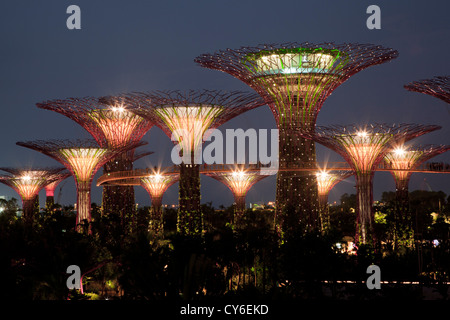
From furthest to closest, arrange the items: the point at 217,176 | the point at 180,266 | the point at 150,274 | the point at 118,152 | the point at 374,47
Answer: the point at 217,176 → the point at 118,152 → the point at 374,47 → the point at 180,266 → the point at 150,274

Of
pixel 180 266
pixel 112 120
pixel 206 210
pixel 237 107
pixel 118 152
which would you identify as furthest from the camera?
pixel 206 210

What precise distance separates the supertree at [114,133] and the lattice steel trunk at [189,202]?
10.9 metres

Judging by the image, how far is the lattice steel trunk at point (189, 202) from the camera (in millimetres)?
26594

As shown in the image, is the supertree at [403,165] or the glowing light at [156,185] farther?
the glowing light at [156,185]

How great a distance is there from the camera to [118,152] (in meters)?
36.1

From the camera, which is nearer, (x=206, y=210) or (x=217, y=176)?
(x=217, y=176)

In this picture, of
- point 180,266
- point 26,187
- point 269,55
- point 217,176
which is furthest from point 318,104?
point 26,187

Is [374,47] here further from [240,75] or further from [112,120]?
[112,120]

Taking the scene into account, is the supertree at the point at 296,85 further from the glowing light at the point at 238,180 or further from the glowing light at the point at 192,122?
the glowing light at the point at 238,180

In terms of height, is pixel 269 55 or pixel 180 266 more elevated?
pixel 269 55

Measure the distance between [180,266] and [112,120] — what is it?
22196 millimetres

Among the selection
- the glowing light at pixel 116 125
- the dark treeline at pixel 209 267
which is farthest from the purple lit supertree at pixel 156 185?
the dark treeline at pixel 209 267

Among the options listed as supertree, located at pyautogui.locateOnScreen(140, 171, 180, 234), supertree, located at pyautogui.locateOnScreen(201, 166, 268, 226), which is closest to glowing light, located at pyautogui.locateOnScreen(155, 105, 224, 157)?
supertree, located at pyautogui.locateOnScreen(140, 171, 180, 234)
